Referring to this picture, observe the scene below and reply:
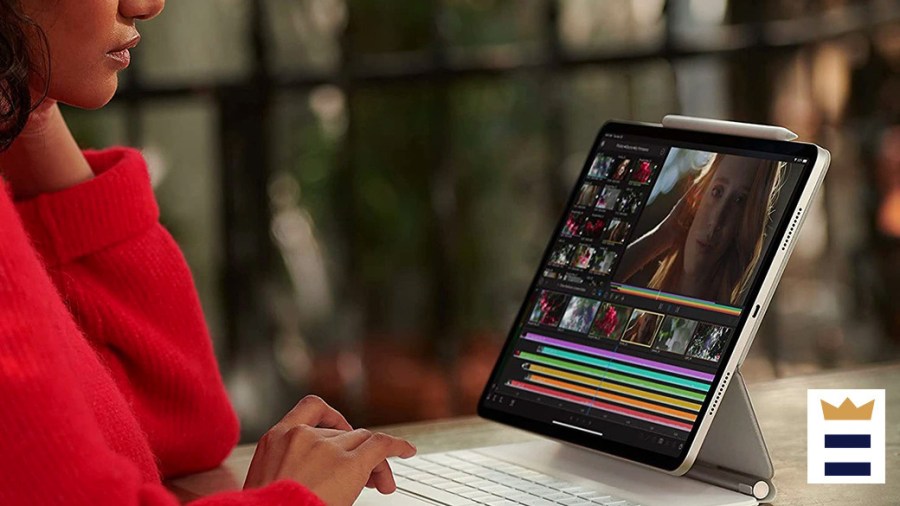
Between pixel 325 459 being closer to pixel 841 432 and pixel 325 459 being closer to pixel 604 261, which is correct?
pixel 604 261

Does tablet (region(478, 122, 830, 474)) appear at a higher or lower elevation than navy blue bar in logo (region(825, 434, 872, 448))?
higher

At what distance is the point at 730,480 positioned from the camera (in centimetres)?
126

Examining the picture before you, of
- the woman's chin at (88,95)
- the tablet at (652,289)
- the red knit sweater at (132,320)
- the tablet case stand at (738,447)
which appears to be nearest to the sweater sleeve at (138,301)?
the red knit sweater at (132,320)

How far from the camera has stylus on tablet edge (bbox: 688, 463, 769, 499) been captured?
1224 mm

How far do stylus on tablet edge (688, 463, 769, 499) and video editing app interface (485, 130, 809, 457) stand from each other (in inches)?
2.5

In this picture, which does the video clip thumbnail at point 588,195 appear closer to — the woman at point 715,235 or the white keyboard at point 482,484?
the woman at point 715,235

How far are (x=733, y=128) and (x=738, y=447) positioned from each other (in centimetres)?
30

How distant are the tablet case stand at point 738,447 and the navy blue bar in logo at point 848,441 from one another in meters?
0.10

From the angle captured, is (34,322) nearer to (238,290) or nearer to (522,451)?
(522,451)

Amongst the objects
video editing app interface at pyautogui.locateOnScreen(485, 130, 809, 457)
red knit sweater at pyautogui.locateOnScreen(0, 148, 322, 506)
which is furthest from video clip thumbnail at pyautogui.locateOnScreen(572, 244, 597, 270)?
red knit sweater at pyautogui.locateOnScreen(0, 148, 322, 506)

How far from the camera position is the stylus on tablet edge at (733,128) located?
4.23ft

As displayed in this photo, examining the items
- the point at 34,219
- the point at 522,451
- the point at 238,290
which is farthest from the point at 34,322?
the point at 238,290

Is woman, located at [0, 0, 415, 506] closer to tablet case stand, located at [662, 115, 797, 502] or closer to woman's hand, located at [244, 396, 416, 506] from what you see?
woman's hand, located at [244, 396, 416, 506]

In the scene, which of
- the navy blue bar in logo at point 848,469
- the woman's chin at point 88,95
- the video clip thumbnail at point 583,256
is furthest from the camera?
the video clip thumbnail at point 583,256
